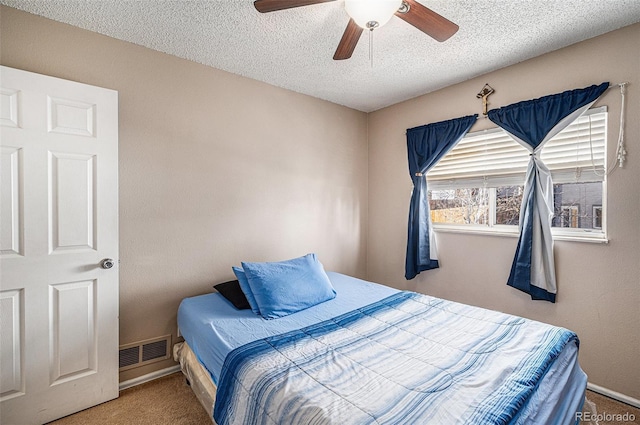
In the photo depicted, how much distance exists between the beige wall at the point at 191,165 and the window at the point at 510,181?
1272 mm

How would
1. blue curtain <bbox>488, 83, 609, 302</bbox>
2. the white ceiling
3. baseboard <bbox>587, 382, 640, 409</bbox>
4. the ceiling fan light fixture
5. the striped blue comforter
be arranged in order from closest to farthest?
1. the striped blue comforter
2. the ceiling fan light fixture
3. the white ceiling
4. baseboard <bbox>587, 382, 640, 409</bbox>
5. blue curtain <bbox>488, 83, 609, 302</bbox>

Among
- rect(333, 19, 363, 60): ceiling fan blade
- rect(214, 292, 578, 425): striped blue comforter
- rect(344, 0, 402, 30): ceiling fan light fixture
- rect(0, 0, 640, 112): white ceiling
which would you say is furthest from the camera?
rect(0, 0, 640, 112): white ceiling

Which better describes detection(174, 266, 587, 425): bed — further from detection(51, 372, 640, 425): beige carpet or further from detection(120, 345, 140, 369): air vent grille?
detection(120, 345, 140, 369): air vent grille

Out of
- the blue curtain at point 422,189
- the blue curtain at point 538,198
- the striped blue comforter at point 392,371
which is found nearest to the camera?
the striped blue comforter at point 392,371

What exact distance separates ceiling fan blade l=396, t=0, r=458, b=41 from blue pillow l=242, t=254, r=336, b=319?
5.70 ft

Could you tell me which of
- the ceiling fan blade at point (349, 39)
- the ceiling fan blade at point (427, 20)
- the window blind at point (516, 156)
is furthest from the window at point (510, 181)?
the ceiling fan blade at point (349, 39)

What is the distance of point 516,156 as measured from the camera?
8.25 ft

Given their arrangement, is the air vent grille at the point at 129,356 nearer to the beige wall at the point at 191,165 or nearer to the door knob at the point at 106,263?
the beige wall at the point at 191,165

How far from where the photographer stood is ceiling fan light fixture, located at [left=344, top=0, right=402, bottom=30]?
1289mm

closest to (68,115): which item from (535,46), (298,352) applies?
(298,352)

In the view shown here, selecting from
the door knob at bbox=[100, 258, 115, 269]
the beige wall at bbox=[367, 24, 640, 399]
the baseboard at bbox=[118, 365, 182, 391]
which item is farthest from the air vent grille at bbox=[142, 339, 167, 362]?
the beige wall at bbox=[367, 24, 640, 399]

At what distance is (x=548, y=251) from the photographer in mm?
2227

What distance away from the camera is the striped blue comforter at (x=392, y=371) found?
3.51ft

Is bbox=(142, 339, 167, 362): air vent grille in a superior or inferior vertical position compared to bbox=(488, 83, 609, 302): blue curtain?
inferior
